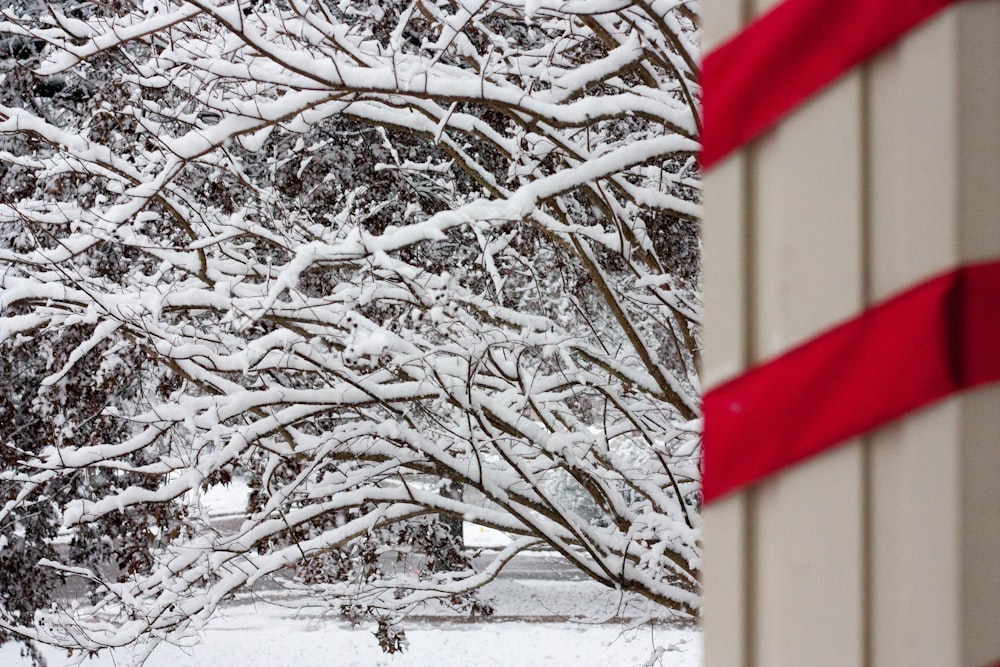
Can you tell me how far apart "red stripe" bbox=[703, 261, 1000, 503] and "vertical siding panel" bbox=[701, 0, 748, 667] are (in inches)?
1.0

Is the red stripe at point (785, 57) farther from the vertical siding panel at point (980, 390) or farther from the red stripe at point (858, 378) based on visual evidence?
the red stripe at point (858, 378)

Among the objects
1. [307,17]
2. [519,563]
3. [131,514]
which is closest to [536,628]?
[519,563]

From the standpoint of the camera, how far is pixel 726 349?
1036 mm

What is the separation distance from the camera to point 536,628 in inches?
553

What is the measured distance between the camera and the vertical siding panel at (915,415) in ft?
2.87

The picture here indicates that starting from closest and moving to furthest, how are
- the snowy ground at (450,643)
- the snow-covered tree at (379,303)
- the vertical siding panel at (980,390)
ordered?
the vertical siding panel at (980,390)
the snow-covered tree at (379,303)
the snowy ground at (450,643)

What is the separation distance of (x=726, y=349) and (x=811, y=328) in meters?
0.10

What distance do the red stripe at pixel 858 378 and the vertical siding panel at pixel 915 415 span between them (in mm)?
19

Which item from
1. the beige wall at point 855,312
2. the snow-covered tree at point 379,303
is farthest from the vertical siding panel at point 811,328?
the snow-covered tree at point 379,303

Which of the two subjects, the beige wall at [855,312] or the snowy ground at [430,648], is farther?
the snowy ground at [430,648]

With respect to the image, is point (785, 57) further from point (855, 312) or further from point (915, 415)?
point (915, 415)

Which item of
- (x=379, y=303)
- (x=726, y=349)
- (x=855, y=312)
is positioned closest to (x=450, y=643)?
(x=379, y=303)

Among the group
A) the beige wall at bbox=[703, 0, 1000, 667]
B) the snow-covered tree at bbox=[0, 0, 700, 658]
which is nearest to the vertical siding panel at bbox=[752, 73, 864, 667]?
the beige wall at bbox=[703, 0, 1000, 667]

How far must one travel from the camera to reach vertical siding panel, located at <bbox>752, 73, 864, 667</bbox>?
0.93 metres
